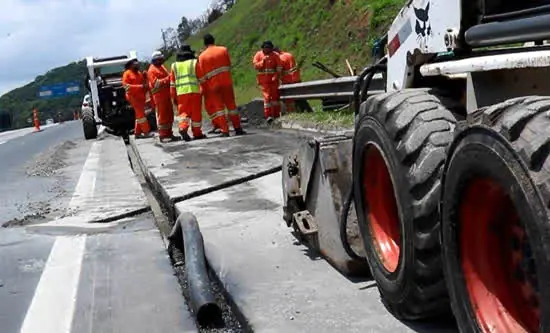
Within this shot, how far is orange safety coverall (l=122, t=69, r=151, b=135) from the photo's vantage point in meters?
19.0

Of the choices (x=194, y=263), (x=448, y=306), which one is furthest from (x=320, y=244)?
(x=448, y=306)

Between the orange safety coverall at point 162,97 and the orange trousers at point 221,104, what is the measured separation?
1164 mm

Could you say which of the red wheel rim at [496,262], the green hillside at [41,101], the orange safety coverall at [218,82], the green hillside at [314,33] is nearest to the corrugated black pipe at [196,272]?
the red wheel rim at [496,262]

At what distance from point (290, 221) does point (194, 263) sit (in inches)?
30.2

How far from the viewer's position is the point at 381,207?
411cm

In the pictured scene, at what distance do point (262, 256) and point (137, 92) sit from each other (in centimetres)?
1417

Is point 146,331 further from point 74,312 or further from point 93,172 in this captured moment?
point 93,172

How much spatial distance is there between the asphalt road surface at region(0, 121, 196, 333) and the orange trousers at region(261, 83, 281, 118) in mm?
6085

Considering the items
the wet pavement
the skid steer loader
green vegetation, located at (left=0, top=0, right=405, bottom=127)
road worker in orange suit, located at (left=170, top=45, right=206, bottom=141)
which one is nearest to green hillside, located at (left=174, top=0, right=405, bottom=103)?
green vegetation, located at (left=0, top=0, right=405, bottom=127)

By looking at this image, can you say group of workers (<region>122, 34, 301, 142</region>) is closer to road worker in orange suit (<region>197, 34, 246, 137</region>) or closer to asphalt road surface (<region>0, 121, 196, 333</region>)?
road worker in orange suit (<region>197, 34, 246, 137</region>)

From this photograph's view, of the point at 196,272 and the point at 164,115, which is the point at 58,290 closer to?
the point at 196,272

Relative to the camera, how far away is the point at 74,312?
191 inches

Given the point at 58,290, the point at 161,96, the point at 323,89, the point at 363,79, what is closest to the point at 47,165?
the point at 161,96

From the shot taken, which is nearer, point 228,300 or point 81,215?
point 228,300
